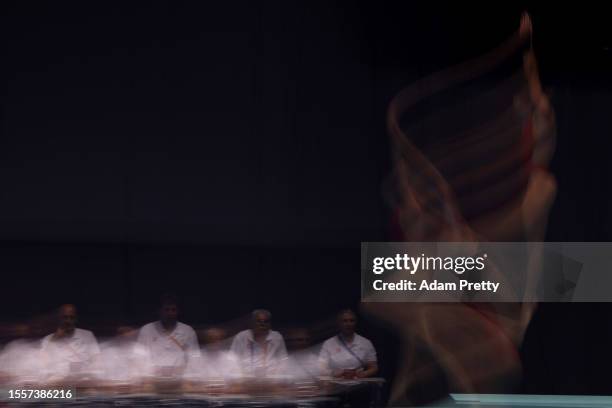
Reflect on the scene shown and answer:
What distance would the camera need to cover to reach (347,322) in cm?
579

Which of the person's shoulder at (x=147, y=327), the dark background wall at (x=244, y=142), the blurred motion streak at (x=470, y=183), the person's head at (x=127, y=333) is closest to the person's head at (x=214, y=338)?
the dark background wall at (x=244, y=142)

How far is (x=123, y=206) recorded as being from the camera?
581cm

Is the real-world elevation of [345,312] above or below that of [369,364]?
above

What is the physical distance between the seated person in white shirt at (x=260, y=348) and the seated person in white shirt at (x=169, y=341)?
316mm

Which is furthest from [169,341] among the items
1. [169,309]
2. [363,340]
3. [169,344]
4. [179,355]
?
[363,340]

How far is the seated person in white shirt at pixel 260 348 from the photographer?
227 inches

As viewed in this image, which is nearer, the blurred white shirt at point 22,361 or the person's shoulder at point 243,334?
the blurred white shirt at point 22,361

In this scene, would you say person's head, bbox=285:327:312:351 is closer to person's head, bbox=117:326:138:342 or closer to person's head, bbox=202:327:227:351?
person's head, bbox=202:327:227:351

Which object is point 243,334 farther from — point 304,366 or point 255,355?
point 304,366

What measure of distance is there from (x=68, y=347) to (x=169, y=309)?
2.47 feet

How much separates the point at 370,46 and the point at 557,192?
5.66 feet

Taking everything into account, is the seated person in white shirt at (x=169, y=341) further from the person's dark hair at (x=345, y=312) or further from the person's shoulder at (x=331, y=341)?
the person's dark hair at (x=345, y=312)

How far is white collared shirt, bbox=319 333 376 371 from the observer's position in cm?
575

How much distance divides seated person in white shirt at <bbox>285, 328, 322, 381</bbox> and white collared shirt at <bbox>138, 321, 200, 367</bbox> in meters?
0.66
